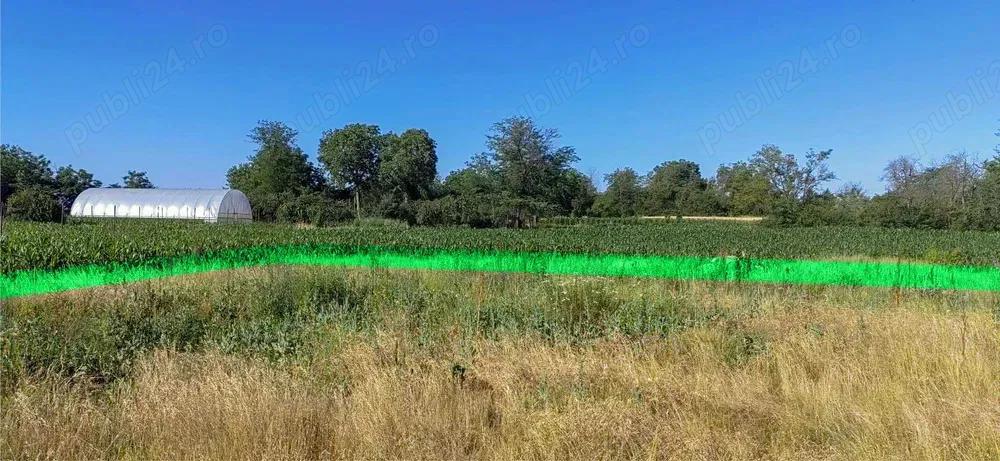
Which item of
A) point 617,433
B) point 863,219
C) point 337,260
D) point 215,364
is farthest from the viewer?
point 863,219

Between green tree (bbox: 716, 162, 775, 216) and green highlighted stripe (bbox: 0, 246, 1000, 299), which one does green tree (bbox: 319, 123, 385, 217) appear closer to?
green highlighted stripe (bbox: 0, 246, 1000, 299)

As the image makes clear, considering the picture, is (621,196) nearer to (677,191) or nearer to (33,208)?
(677,191)

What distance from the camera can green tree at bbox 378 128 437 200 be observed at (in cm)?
5075

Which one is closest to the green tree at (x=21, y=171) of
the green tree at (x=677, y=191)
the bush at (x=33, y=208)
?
the bush at (x=33, y=208)

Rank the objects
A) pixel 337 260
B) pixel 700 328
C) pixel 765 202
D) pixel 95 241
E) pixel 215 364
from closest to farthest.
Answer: pixel 215 364 < pixel 700 328 < pixel 337 260 < pixel 95 241 < pixel 765 202

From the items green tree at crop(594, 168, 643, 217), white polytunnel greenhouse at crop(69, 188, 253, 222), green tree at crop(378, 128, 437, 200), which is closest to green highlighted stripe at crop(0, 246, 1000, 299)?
white polytunnel greenhouse at crop(69, 188, 253, 222)

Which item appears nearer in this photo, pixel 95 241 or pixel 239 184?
pixel 95 241

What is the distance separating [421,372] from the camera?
371 cm

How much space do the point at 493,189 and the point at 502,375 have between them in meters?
56.1

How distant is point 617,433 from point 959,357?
3.02 metres

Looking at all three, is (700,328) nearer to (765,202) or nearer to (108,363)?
(108,363)

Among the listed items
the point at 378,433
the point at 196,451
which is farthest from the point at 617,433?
the point at 196,451

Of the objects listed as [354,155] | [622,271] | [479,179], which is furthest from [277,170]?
[622,271]

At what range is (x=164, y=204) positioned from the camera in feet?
137
